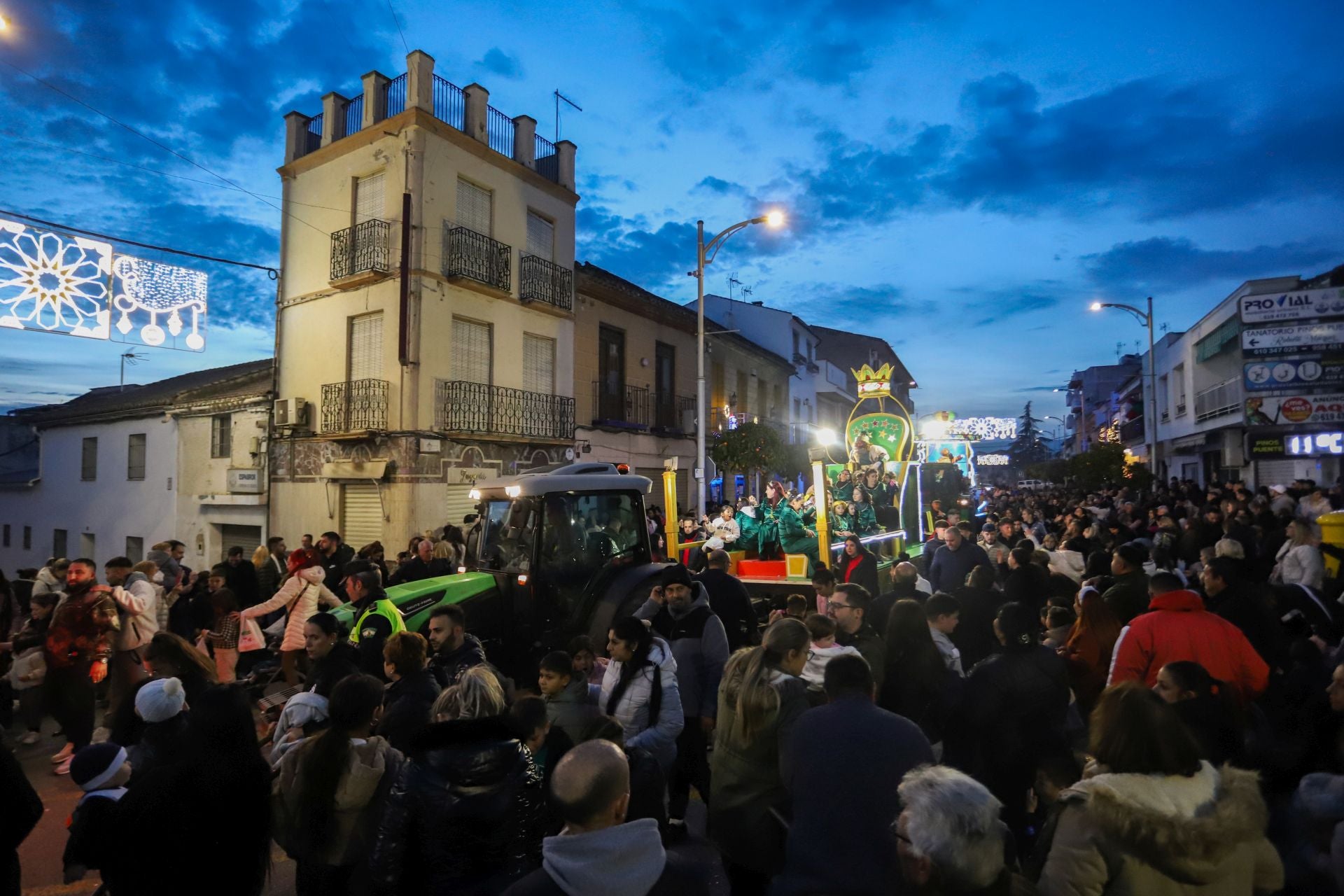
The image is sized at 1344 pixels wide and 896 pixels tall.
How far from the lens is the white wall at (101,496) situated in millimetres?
19203

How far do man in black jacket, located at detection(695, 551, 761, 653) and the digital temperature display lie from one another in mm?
22797

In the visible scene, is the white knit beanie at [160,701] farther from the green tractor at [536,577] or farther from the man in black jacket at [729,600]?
the man in black jacket at [729,600]

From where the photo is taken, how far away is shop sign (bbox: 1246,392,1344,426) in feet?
65.9

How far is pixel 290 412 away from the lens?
56.4 ft

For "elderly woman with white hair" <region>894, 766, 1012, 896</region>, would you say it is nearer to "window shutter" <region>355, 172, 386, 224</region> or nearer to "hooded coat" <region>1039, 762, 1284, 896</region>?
"hooded coat" <region>1039, 762, 1284, 896</region>

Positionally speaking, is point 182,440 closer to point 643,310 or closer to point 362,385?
point 362,385

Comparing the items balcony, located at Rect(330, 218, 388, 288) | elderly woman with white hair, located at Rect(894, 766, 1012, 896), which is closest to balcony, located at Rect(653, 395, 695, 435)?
balcony, located at Rect(330, 218, 388, 288)

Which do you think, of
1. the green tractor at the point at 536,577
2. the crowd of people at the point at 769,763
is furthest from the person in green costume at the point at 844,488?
the crowd of people at the point at 769,763

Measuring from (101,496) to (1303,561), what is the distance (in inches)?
1029

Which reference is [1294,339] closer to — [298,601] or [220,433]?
[298,601]

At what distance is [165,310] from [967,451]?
21.1 m

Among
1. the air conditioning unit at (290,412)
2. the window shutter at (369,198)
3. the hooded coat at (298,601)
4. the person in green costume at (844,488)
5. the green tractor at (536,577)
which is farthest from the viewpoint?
the air conditioning unit at (290,412)

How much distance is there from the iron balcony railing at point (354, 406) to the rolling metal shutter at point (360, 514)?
1331 mm

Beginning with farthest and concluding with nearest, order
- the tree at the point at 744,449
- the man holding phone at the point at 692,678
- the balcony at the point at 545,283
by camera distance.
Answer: the tree at the point at 744,449 → the balcony at the point at 545,283 → the man holding phone at the point at 692,678
